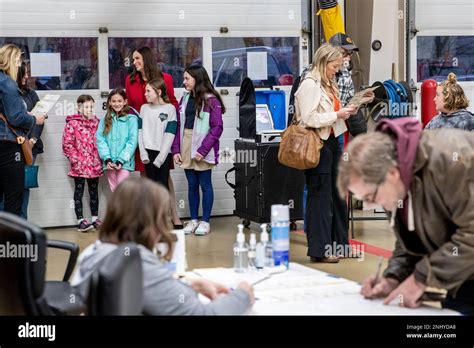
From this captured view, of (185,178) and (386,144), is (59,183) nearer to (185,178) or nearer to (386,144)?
(185,178)

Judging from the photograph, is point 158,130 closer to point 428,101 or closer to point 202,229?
point 202,229

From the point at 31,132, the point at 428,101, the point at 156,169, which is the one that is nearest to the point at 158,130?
the point at 156,169

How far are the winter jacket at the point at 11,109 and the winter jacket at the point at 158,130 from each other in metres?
2.04

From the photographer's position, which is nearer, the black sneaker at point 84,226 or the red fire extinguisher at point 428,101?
the red fire extinguisher at point 428,101

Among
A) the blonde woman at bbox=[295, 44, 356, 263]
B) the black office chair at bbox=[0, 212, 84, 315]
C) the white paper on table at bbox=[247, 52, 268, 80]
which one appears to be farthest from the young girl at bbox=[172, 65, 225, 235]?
the black office chair at bbox=[0, 212, 84, 315]

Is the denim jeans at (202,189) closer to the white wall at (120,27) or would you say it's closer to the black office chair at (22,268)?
the white wall at (120,27)

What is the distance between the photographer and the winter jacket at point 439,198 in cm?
304

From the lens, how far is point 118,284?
2.87 meters

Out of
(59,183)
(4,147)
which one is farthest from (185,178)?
(4,147)

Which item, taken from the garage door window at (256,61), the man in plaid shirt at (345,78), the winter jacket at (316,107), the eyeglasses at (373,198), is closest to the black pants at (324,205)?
the winter jacket at (316,107)

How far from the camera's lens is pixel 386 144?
3002 millimetres

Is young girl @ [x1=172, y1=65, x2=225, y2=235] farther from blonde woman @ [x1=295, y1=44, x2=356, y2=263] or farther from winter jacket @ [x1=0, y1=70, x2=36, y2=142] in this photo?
winter jacket @ [x1=0, y1=70, x2=36, y2=142]
